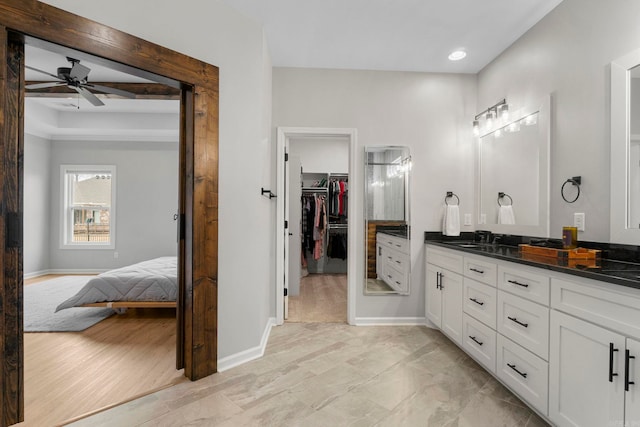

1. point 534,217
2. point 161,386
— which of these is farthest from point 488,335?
point 161,386

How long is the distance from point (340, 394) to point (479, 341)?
1.10 meters

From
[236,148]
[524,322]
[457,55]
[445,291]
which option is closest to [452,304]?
[445,291]

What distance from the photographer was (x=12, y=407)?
4.75 feet

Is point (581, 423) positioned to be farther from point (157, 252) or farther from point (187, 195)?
point (157, 252)

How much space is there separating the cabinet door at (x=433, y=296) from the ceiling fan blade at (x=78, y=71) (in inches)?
154

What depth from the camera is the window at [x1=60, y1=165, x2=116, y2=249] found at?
18.7 feet

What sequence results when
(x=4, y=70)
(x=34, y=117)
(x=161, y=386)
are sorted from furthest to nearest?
(x=34, y=117) < (x=161, y=386) < (x=4, y=70)

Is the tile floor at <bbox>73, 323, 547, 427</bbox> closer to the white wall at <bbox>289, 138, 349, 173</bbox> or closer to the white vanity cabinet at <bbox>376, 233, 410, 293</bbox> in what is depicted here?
the white vanity cabinet at <bbox>376, 233, 410, 293</bbox>

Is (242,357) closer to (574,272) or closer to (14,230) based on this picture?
(14,230)

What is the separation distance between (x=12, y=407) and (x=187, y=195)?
1373 millimetres

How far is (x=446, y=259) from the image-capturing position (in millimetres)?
2713

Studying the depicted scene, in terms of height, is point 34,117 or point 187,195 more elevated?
point 34,117

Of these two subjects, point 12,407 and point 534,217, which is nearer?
point 12,407

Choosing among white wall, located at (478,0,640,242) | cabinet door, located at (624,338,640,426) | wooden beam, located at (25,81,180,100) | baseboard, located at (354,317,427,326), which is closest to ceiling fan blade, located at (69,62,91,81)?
wooden beam, located at (25,81,180,100)
